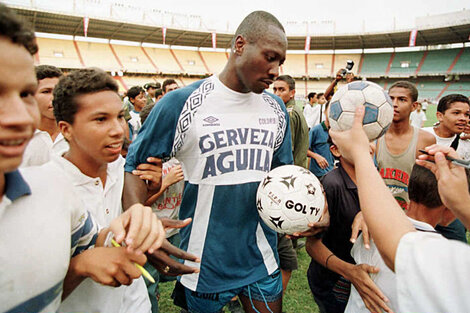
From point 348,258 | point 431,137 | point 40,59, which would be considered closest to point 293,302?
point 348,258

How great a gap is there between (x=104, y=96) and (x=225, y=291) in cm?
153

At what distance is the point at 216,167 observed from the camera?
192cm

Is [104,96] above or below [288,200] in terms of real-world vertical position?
above

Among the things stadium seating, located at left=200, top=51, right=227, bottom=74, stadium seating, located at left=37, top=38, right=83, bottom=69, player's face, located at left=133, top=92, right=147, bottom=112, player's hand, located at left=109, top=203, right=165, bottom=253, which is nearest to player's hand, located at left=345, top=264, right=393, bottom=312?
player's hand, located at left=109, top=203, right=165, bottom=253

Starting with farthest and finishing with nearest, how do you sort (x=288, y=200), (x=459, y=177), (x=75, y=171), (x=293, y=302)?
(x=293, y=302) → (x=288, y=200) → (x=75, y=171) → (x=459, y=177)

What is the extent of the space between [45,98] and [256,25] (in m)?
2.17

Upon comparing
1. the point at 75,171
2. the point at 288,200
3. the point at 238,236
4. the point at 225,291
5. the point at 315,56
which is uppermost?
the point at 315,56

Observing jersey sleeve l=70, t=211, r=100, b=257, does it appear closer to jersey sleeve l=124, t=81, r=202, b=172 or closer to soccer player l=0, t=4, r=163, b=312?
soccer player l=0, t=4, r=163, b=312

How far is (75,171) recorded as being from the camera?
161cm

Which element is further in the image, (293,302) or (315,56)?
(315,56)

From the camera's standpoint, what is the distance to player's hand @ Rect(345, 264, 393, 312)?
1458 mm

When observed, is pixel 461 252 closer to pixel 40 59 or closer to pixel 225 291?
pixel 225 291

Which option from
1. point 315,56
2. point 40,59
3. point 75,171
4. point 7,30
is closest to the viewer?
point 7,30

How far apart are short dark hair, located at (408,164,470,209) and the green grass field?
1988mm
